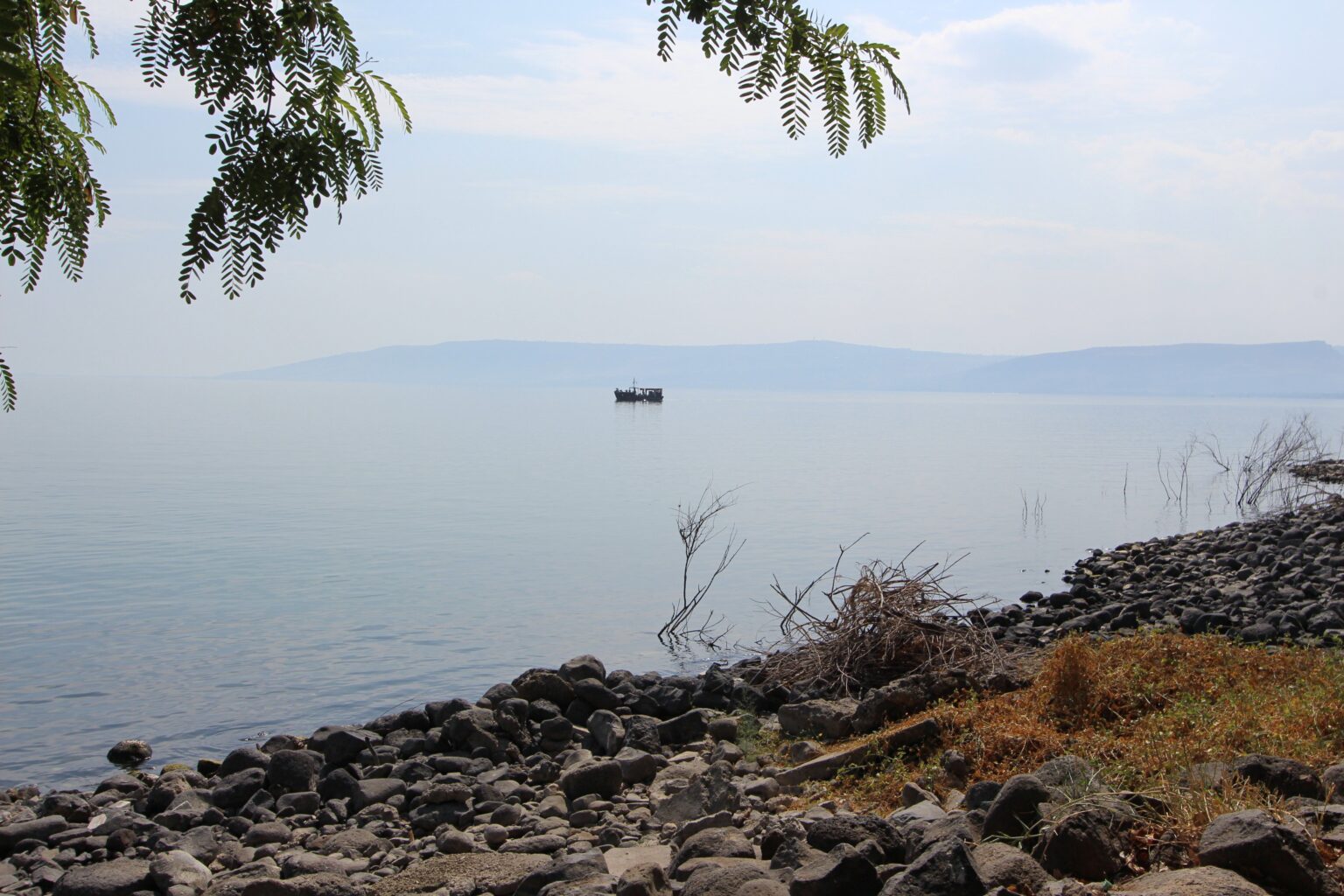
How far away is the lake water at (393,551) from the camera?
14.3 meters

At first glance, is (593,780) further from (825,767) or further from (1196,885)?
(1196,885)

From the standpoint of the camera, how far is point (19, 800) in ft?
33.5

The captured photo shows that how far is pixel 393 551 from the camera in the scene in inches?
1001

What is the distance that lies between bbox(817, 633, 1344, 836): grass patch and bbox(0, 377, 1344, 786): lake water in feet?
25.1

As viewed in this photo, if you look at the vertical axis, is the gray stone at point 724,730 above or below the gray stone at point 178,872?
below

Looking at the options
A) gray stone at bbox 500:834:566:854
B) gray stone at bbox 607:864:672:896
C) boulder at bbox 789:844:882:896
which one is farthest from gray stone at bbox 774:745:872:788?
boulder at bbox 789:844:882:896

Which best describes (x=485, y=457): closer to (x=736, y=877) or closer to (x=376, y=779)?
(x=376, y=779)

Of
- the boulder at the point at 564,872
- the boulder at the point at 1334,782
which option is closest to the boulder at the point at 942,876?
the boulder at the point at 564,872

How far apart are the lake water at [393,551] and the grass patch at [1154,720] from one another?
7.65 m

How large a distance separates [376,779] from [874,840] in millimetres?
5461

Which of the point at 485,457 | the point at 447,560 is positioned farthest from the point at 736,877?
the point at 485,457

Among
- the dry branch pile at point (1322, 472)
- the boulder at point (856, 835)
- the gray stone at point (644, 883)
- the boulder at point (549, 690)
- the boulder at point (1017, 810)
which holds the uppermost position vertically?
the boulder at point (1017, 810)

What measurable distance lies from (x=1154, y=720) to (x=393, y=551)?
20.5m

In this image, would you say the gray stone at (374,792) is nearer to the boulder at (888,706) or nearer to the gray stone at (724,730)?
the gray stone at (724,730)
